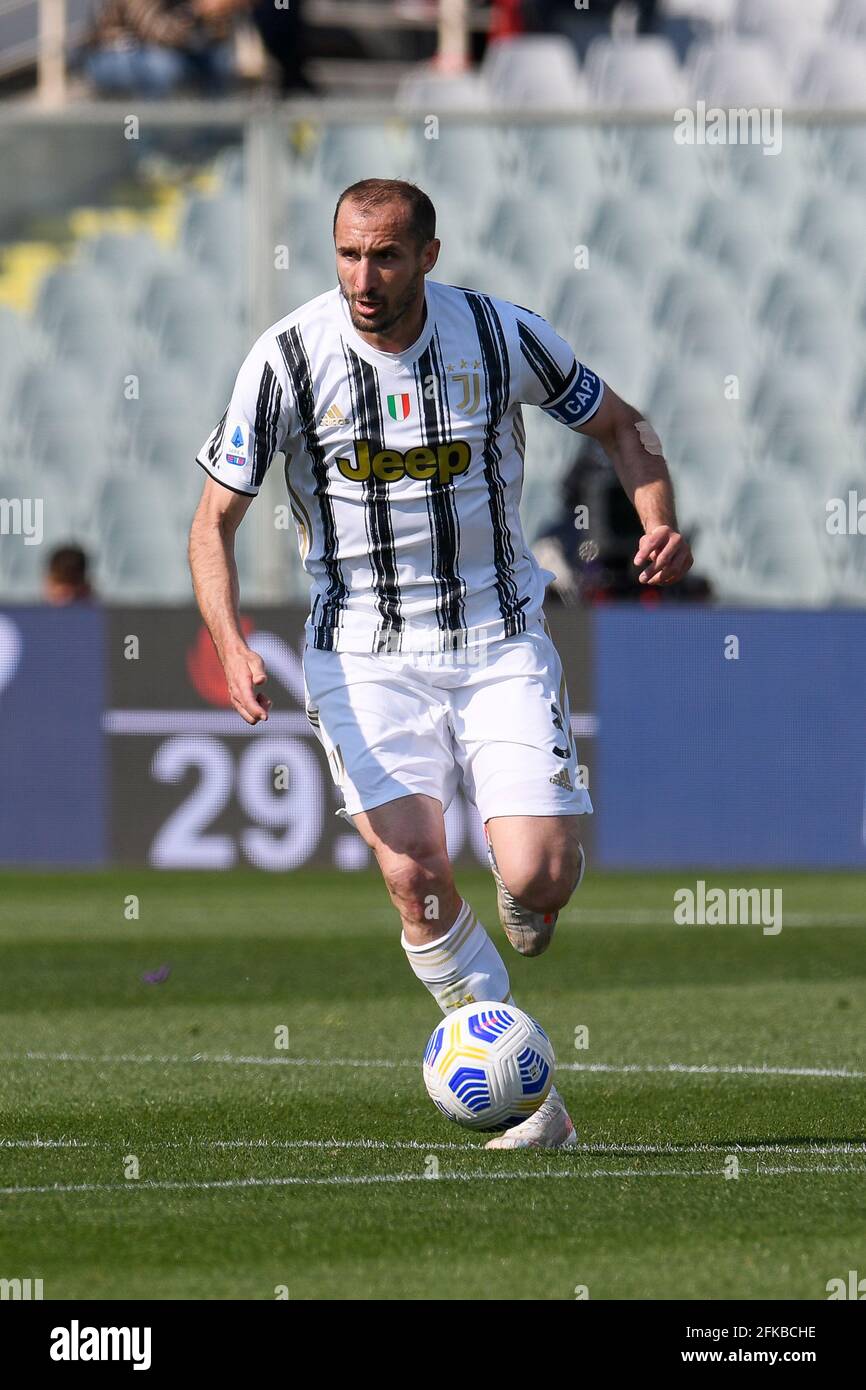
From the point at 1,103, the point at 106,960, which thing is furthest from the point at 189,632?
the point at 1,103

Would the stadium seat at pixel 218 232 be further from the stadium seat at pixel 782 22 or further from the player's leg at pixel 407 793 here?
the player's leg at pixel 407 793

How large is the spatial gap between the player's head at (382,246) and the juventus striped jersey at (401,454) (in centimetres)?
16

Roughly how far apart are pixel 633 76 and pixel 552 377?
621 inches

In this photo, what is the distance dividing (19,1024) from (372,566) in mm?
3372

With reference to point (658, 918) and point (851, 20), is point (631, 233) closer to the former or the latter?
point (851, 20)

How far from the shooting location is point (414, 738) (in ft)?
19.5

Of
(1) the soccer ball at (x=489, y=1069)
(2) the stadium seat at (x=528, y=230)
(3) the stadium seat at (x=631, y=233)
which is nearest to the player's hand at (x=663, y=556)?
(1) the soccer ball at (x=489, y=1069)

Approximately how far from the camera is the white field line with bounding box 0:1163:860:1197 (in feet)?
17.4

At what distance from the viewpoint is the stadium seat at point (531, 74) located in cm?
2091

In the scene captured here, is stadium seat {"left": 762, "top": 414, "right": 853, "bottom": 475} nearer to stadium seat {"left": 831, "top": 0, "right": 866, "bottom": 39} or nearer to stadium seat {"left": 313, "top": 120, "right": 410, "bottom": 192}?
stadium seat {"left": 313, "top": 120, "right": 410, "bottom": 192}

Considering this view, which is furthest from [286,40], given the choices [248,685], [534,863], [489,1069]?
[489,1069]

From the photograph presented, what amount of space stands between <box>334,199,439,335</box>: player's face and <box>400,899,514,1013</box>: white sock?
4.84 ft
